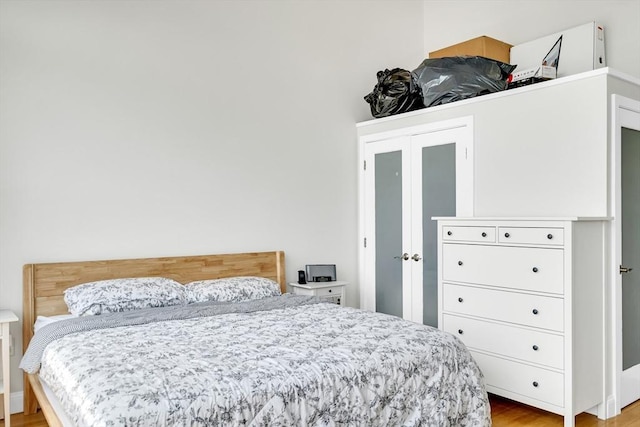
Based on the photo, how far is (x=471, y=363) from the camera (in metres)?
2.57

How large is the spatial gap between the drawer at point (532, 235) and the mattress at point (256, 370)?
881mm

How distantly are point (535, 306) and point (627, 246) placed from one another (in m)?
0.80

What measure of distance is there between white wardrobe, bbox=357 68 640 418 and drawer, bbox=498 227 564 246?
1.01 ft

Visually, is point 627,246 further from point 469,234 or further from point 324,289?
point 324,289

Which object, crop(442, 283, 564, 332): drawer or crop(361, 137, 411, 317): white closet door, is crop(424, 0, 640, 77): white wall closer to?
crop(361, 137, 411, 317): white closet door

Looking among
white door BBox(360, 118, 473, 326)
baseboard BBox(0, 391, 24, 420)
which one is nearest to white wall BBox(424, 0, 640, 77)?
white door BBox(360, 118, 473, 326)

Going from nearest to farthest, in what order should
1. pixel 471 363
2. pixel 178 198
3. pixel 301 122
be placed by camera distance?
pixel 471 363 < pixel 178 198 < pixel 301 122

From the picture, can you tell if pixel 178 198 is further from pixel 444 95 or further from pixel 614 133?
pixel 614 133

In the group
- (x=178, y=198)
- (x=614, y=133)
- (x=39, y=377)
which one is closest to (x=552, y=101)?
(x=614, y=133)

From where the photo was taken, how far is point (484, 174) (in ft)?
12.2

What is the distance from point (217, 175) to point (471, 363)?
2.34m

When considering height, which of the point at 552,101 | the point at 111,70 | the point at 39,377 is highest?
the point at 111,70

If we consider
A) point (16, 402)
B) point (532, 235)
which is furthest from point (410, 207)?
point (16, 402)

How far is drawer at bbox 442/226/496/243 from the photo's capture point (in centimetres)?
326
